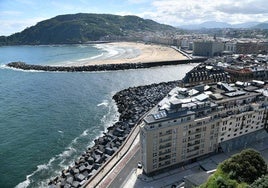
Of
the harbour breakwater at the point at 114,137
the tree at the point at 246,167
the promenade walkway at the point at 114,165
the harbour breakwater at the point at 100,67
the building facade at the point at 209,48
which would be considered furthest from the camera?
the building facade at the point at 209,48

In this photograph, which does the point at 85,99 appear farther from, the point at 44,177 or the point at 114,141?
the point at 44,177

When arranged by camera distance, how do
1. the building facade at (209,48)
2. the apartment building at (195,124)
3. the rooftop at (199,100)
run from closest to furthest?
the apartment building at (195,124)
the rooftop at (199,100)
the building facade at (209,48)

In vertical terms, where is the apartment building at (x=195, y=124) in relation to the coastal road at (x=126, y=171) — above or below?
above

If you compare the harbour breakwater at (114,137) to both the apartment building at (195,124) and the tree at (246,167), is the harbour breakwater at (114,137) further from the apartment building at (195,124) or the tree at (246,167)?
the tree at (246,167)

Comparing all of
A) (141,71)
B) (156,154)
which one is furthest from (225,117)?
(141,71)

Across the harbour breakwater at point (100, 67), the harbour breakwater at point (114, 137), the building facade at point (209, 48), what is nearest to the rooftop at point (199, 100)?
the harbour breakwater at point (114, 137)

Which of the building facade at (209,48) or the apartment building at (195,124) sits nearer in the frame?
the apartment building at (195,124)
